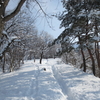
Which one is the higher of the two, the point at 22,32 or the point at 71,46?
the point at 22,32

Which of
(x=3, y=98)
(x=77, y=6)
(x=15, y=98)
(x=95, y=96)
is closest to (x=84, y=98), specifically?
(x=95, y=96)

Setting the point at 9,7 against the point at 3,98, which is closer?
the point at 9,7

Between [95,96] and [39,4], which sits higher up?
[39,4]

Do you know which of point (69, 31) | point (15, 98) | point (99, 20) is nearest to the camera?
point (15, 98)

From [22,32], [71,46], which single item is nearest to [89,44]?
[71,46]

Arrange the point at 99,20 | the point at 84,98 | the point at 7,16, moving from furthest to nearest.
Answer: the point at 99,20
the point at 84,98
the point at 7,16

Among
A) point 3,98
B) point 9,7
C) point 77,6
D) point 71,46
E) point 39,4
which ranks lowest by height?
point 3,98

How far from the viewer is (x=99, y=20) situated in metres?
4.73

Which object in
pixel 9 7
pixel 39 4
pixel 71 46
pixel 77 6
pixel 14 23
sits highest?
pixel 77 6

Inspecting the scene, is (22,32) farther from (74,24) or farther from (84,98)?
(84,98)

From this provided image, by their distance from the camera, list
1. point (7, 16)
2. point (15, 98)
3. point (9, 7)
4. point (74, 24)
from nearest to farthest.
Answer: point (7, 16), point (9, 7), point (15, 98), point (74, 24)

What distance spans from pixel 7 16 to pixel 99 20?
4873 mm

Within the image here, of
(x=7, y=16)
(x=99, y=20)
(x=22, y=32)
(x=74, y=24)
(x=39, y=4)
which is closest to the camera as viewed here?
(x=7, y=16)

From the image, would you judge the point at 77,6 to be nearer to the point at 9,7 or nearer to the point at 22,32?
the point at 22,32
